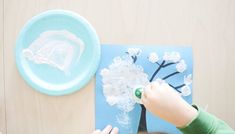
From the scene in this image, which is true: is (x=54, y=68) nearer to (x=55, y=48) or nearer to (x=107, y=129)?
(x=55, y=48)

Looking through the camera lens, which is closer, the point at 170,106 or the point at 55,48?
the point at 170,106

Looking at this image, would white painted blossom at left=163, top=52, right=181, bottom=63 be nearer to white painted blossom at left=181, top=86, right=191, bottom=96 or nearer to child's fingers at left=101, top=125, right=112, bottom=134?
white painted blossom at left=181, top=86, right=191, bottom=96

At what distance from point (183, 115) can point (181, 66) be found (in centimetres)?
20

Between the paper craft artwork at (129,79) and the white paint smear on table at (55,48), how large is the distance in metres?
0.08

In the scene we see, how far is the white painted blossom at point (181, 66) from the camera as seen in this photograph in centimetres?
65

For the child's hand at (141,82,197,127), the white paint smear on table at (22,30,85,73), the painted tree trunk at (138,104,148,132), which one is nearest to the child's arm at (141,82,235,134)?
the child's hand at (141,82,197,127)

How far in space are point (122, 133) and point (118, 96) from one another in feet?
0.32

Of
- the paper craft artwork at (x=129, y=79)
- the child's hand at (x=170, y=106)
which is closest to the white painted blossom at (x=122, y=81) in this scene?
the paper craft artwork at (x=129, y=79)

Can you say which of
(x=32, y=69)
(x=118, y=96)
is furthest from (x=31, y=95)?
(x=118, y=96)

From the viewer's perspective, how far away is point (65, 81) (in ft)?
2.14

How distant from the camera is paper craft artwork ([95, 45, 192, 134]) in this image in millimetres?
648

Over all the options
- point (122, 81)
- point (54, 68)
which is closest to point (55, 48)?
point (54, 68)

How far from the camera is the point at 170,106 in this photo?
490mm

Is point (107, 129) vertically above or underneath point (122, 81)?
underneath
